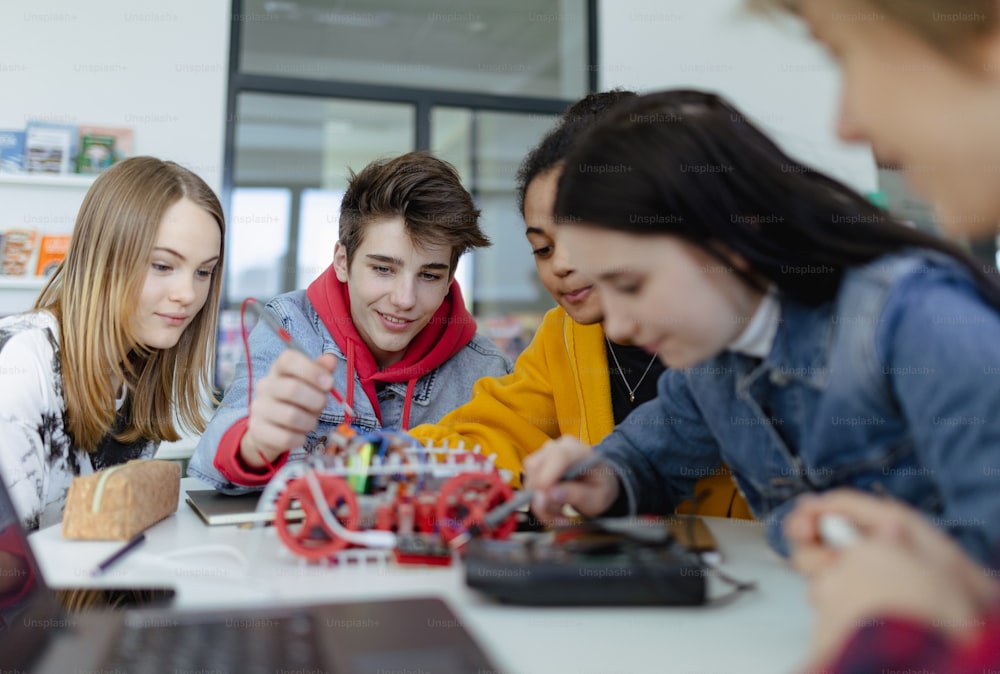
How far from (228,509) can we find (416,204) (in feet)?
2.46

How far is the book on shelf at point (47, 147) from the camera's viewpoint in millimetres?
2910

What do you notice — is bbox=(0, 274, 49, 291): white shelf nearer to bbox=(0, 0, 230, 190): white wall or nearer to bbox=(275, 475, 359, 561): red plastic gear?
bbox=(0, 0, 230, 190): white wall

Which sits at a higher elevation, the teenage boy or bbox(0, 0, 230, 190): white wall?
bbox(0, 0, 230, 190): white wall

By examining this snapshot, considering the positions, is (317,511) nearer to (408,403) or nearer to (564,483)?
(564,483)

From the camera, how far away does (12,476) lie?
40.7 inches

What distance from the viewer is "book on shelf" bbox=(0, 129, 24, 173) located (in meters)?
2.89

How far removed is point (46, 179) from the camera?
9.42 feet

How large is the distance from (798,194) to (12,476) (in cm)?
105

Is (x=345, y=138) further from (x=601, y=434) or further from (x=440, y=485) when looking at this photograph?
(x=440, y=485)

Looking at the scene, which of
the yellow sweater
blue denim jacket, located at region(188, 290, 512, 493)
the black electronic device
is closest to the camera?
the black electronic device

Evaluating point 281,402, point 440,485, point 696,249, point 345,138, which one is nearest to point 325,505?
point 440,485

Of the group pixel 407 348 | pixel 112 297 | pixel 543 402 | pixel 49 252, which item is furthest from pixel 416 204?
pixel 49 252

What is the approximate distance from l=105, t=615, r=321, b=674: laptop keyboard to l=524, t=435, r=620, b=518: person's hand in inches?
11.8

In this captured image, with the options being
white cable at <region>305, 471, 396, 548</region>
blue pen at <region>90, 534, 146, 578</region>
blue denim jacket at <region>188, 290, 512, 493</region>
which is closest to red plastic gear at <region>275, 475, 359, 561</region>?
white cable at <region>305, 471, 396, 548</region>
